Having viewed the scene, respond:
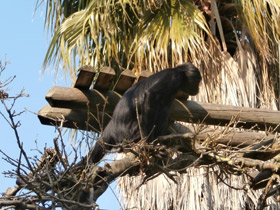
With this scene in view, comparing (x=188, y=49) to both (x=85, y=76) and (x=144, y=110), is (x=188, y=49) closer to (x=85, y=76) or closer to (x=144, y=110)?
(x=144, y=110)

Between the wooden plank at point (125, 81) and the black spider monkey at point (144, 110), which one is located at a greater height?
the wooden plank at point (125, 81)

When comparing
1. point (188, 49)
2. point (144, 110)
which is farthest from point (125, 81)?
point (188, 49)

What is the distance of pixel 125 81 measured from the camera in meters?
6.45

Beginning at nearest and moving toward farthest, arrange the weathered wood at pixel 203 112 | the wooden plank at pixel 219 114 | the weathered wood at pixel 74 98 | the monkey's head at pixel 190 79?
Answer: the weathered wood at pixel 74 98 → the weathered wood at pixel 203 112 → the wooden plank at pixel 219 114 → the monkey's head at pixel 190 79

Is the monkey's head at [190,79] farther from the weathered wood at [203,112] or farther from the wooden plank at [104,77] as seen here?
the wooden plank at [104,77]

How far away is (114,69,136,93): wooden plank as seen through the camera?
6323mm

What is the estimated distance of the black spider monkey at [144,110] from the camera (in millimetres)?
6500

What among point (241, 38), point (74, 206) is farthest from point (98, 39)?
point (74, 206)

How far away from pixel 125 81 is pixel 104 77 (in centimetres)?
31

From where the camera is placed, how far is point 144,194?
8.27 m

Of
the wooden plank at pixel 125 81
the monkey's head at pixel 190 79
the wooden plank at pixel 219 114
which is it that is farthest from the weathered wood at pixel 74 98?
the monkey's head at pixel 190 79

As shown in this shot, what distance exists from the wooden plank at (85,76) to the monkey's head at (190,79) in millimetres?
1200

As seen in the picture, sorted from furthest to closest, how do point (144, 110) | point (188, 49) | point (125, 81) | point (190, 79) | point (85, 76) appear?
point (188, 49) < point (190, 79) < point (144, 110) < point (125, 81) < point (85, 76)

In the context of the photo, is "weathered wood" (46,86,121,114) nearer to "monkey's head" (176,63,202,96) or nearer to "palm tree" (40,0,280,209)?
"monkey's head" (176,63,202,96)
